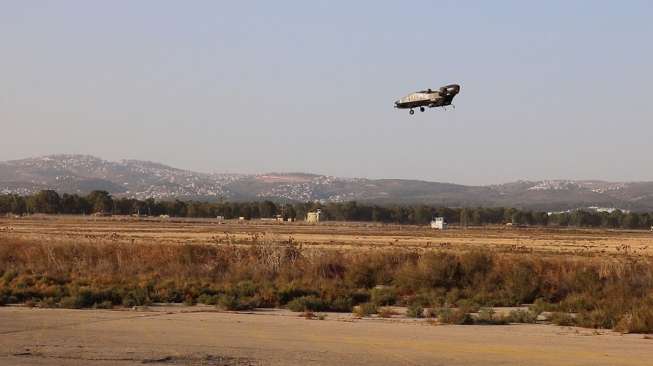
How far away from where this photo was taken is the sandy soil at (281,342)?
1692 centimetres

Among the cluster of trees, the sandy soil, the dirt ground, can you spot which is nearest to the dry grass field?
the sandy soil

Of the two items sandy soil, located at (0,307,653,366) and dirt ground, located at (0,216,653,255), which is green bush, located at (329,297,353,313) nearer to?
sandy soil, located at (0,307,653,366)

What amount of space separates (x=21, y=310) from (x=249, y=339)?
27.8 ft

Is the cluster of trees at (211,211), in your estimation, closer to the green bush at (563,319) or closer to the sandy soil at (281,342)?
the green bush at (563,319)

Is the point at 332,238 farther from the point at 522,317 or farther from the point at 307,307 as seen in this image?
the point at 522,317

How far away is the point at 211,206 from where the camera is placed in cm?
19050

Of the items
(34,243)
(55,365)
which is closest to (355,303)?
(55,365)

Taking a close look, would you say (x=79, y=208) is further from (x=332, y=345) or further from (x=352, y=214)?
(x=332, y=345)

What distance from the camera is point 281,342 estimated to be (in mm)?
19188

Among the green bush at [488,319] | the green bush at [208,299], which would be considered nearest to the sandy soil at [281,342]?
the green bush at [488,319]

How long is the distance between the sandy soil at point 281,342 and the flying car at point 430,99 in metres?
18.8

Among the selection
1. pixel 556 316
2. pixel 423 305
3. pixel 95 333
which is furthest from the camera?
pixel 423 305

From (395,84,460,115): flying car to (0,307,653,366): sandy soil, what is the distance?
18759 mm

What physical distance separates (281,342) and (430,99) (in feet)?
81.1
